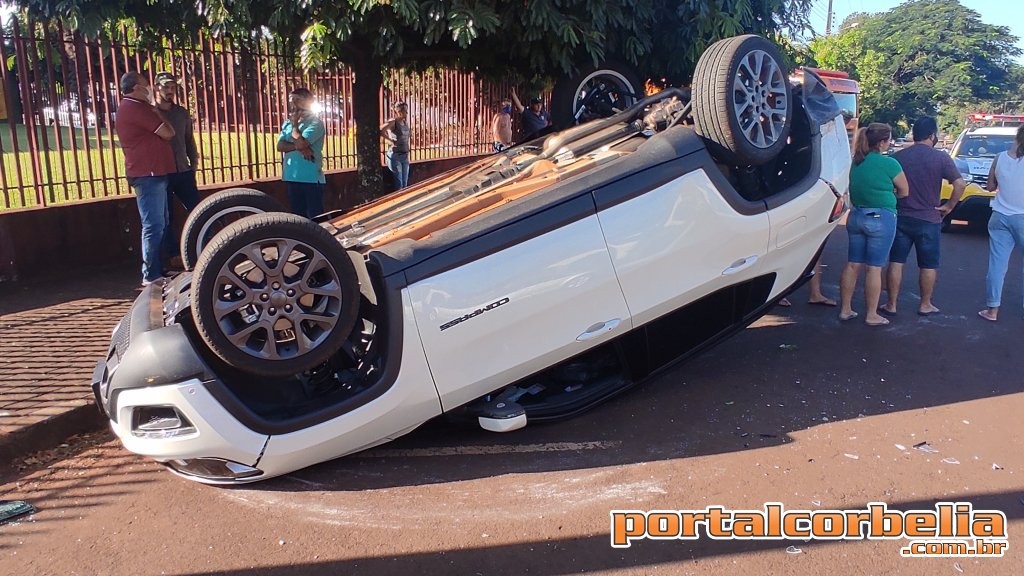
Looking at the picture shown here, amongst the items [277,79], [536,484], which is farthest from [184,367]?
[277,79]

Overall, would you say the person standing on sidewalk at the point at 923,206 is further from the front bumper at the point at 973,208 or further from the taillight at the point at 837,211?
the front bumper at the point at 973,208

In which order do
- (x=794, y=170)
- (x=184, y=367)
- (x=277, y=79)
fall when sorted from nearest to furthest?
1. (x=184, y=367)
2. (x=794, y=170)
3. (x=277, y=79)

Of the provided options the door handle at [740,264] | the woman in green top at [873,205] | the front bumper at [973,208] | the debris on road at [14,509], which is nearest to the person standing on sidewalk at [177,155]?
the debris on road at [14,509]

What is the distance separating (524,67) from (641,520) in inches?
205

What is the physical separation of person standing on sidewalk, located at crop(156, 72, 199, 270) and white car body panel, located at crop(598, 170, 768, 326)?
16.6 ft

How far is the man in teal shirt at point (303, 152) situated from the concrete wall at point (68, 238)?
1.29 m

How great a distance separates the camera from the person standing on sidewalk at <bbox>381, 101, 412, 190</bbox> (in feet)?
36.9

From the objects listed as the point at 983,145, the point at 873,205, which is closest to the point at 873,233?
the point at 873,205

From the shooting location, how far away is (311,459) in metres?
3.56

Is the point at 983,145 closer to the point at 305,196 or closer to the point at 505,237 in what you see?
the point at 305,196

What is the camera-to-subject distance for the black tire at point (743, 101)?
4039mm

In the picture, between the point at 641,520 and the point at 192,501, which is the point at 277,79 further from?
the point at 641,520

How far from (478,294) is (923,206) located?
4.81 m

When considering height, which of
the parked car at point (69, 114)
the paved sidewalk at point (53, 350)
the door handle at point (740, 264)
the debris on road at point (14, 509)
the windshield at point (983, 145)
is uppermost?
the parked car at point (69, 114)
